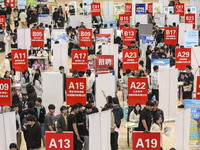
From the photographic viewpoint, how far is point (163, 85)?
15.1m

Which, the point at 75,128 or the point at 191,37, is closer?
the point at 75,128

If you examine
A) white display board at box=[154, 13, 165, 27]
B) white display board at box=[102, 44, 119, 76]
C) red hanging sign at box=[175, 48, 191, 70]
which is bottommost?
red hanging sign at box=[175, 48, 191, 70]

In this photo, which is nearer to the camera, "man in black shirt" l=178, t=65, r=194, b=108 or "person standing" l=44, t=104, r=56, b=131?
"person standing" l=44, t=104, r=56, b=131

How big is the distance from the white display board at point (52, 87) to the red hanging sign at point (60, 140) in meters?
5.72

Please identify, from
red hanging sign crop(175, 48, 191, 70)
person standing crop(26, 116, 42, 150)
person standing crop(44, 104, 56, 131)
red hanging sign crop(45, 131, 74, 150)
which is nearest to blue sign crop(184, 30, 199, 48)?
red hanging sign crop(175, 48, 191, 70)

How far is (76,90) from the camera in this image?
13.3m

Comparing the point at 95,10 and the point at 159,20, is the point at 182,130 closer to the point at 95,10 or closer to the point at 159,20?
the point at 159,20

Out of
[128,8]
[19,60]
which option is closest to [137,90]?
[19,60]

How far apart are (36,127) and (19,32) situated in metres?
11.7

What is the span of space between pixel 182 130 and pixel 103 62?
19.5ft

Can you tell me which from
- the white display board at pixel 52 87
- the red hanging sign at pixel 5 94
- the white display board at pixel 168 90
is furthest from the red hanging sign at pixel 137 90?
the red hanging sign at pixel 5 94

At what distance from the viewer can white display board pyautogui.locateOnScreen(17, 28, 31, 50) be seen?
21.7 m

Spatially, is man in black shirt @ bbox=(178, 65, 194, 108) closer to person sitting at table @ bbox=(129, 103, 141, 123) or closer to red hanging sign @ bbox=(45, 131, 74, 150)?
person sitting at table @ bbox=(129, 103, 141, 123)

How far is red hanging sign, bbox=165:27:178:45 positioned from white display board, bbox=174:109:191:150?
11054 millimetres
